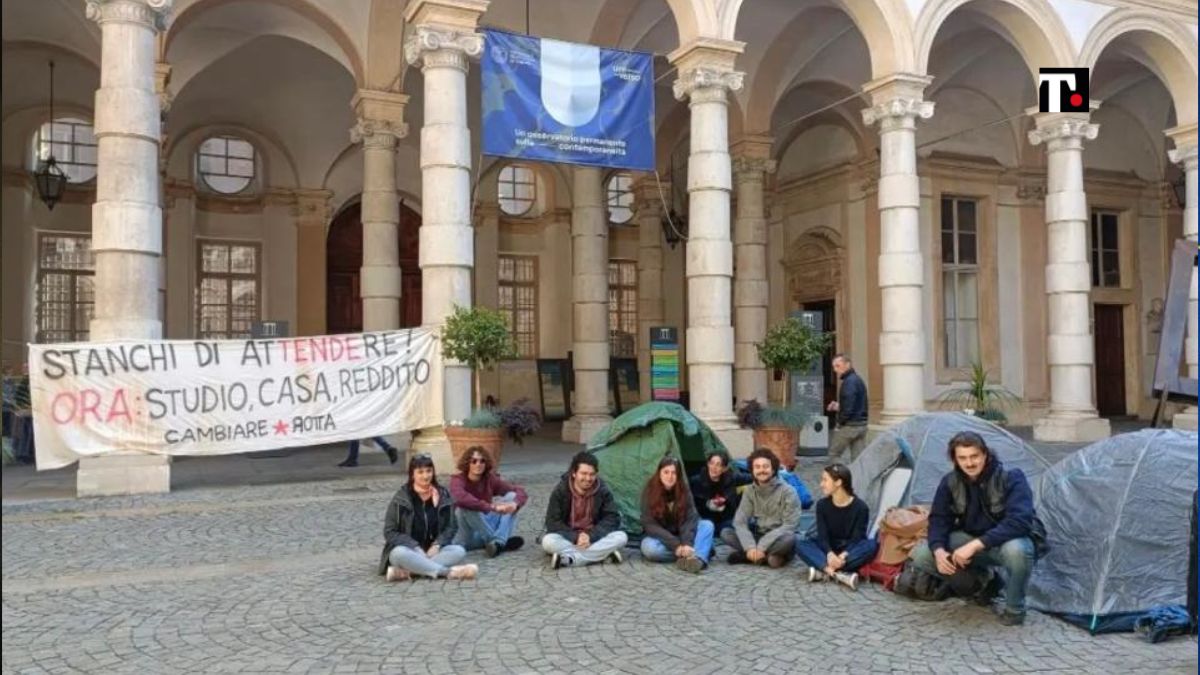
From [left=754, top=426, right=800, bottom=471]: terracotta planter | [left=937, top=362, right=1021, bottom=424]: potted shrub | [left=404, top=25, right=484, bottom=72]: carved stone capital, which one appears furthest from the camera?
[left=937, top=362, right=1021, bottom=424]: potted shrub

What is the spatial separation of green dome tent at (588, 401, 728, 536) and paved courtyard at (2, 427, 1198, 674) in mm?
1077

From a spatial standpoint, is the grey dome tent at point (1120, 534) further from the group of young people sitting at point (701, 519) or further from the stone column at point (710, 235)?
the stone column at point (710, 235)

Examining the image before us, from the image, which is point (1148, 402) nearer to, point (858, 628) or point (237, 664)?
point (858, 628)

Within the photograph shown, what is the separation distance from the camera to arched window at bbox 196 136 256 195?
21.1 meters

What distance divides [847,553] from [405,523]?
3.28 metres

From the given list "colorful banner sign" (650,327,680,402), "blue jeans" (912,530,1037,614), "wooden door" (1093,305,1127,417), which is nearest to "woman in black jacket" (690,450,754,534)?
"blue jeans" (912,530,1037,614)

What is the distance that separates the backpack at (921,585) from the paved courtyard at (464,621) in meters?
0.10

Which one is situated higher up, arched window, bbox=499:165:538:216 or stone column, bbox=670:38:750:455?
arched window, bbox=499:165:538:216

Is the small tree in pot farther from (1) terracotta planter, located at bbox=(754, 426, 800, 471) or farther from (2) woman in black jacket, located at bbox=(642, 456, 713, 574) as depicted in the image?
(2) woman in black jacket, located at bbox=(642, 456, 713, 574)

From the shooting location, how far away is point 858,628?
583cm

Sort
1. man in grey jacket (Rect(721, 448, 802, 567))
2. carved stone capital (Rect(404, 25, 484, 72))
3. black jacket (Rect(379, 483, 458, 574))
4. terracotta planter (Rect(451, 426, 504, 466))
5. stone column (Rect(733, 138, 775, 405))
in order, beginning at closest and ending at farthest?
1. black jacket (Rect(379, 483, 458, 574))
2. man in grey jacket (Rect(721, 448, 802, 567))
3. terracotta planter (Rect(451, 426, 504, 466))
4. carved stone capital (Rect(404, 25, 484, 72))
5. stone column (Rect(733, 138, 775, 405))

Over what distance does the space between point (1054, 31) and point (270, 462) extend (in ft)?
48.6

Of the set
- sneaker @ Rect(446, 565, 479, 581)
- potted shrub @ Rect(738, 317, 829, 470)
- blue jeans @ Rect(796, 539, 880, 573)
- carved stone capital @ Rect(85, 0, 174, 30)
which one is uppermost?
carved stone capital @ Rect(85, 0, 174, 30)

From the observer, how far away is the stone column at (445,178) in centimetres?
1228
